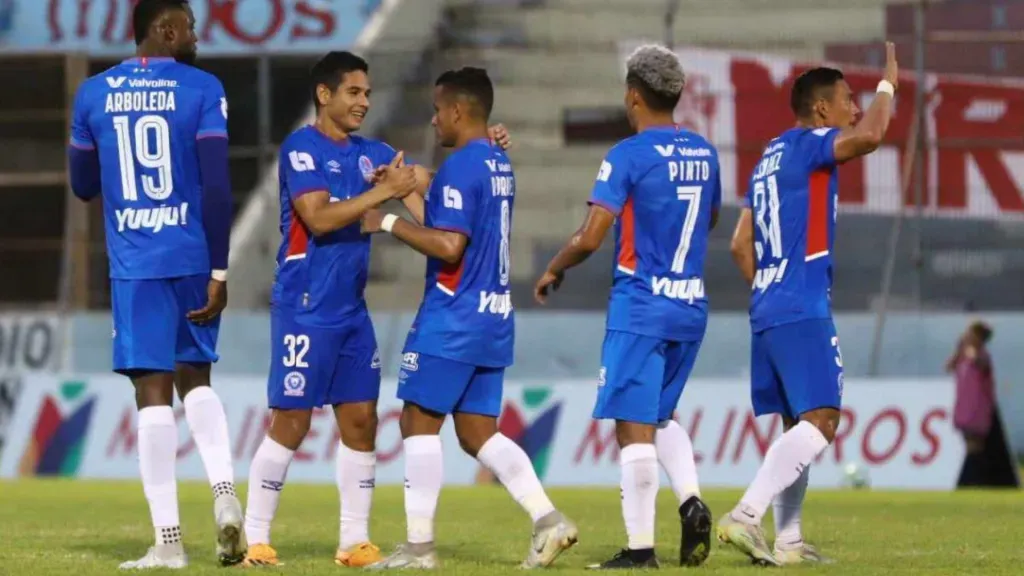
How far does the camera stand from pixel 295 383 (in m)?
9.62

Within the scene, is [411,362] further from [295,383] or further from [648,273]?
[648,273]

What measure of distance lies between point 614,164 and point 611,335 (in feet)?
2.45

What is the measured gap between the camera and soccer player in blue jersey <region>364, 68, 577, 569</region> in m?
9.23

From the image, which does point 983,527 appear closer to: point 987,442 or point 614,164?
point 614,164

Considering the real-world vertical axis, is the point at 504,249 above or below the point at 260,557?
above

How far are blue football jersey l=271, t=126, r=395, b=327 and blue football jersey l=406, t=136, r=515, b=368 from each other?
0.44m

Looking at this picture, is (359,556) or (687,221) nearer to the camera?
(687,221)

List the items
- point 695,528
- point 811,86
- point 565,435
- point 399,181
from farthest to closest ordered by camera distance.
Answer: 1. point 565,435
2. point 811,86
3. point 399,181
4. point 695,528

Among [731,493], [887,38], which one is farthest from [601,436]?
[887,38]

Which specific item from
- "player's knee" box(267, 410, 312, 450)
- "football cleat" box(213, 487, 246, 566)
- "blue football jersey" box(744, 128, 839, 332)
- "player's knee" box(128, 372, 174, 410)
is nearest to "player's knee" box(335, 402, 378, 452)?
"player's knee" box(267, 410, 312, 450)

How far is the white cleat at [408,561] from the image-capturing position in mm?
9141

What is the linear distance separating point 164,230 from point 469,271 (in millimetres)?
1331

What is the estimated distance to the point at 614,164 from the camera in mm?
9297

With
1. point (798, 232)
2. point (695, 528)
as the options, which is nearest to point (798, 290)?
point (798, 232)
